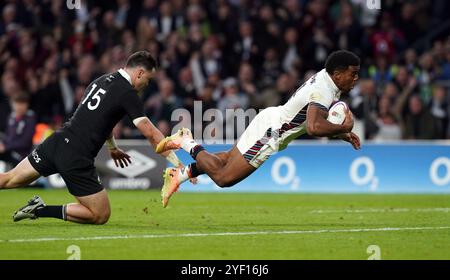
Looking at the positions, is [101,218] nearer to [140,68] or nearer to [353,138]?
[140,68]

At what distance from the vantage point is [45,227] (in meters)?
12.4

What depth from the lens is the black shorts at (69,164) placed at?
12.0 m

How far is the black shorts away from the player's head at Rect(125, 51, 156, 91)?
101cm

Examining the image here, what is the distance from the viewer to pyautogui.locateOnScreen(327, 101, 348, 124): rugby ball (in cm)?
1234

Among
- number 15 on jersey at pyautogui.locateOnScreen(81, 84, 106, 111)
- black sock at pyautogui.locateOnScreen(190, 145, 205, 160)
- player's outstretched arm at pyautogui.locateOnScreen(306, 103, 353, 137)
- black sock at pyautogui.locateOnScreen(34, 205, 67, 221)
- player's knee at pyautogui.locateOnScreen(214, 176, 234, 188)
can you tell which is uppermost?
number 15 on jersey at pyautogui.locateOnScreen(81, 84, 106, 111)

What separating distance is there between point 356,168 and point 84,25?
319 inches

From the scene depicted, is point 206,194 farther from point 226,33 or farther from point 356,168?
point 226,33

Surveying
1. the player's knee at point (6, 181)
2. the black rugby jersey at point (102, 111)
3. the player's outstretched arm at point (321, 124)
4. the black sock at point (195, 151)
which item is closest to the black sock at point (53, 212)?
the player's knee at point (6, 181)

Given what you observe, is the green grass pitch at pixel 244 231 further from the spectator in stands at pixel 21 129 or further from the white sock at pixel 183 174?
the spectator in stands at pixel 21 129

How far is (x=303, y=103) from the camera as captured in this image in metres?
12.7

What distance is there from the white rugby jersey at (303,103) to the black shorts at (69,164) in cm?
248

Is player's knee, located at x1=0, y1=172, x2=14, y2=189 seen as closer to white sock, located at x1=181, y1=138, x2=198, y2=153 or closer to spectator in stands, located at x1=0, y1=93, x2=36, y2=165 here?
white sock, located at x1=181, y1=138, x2=198, y2=153

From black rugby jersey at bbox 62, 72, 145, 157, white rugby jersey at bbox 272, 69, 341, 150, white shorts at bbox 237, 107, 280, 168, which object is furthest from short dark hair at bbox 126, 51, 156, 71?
white rugby jersey at bbox 272, 69, 341, 150
